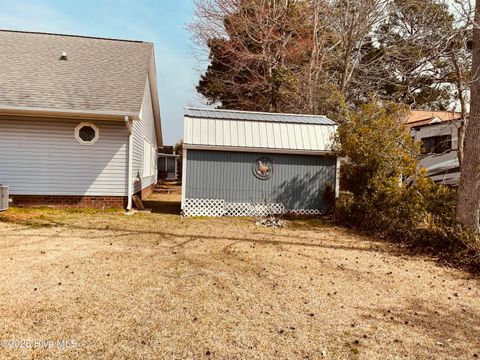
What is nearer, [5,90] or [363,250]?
[363,250]

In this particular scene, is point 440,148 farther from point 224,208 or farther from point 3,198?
point 3,198

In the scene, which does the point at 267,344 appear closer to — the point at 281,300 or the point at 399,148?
the point at 281,300

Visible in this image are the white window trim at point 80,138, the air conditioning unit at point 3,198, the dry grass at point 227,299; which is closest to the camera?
the dry grass at point 227,299

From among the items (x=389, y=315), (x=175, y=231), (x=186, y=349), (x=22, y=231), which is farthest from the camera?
(x=175, y=231)

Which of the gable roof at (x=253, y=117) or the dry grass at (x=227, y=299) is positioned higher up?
the gable roof at (x=253, y=117)

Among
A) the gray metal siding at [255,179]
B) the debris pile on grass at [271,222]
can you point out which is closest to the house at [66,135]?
the gray metal siding at [255,179]

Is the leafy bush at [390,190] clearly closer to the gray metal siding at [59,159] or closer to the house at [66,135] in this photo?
the house at [66,135]

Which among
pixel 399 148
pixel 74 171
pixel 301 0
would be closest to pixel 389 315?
pixel 399 148

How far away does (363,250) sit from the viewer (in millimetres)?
6973

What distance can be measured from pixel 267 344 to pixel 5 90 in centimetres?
1071

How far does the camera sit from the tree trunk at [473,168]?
662cm

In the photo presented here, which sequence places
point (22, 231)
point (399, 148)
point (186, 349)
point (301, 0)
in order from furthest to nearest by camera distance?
point (301, 0) < point (399, 148) < point (22, 231) < point (186, 349)

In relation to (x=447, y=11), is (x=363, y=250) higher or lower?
lower

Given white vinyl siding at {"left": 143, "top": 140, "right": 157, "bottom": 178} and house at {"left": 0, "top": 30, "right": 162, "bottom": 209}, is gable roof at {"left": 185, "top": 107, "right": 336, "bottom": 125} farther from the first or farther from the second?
white vinyl siding at {"left": 143, "top": 140, "right": 157, "bottom": 178}
